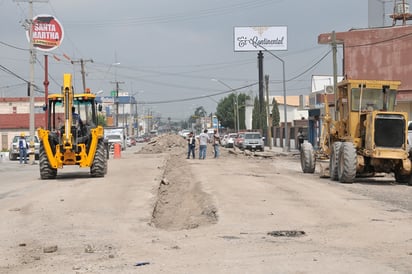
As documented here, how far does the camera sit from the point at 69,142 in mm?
22375

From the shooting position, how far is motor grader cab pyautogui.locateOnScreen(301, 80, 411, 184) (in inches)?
826

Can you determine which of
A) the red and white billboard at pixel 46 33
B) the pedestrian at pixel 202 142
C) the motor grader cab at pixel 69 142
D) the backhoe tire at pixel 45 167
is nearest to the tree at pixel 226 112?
the red and white billboard at pixel 46 33

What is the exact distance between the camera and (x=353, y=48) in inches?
1982

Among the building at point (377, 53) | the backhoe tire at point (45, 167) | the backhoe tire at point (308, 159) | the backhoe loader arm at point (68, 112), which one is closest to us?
the backhoe loader arm at point (68, 112)

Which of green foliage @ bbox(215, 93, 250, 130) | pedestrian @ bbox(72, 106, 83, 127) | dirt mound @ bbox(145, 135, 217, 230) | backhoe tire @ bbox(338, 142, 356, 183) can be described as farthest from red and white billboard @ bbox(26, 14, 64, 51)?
green foliage @ bbox(215, 93, 250, 130)

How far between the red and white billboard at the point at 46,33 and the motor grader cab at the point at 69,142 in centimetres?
2255

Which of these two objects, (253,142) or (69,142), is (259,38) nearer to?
(253,142)

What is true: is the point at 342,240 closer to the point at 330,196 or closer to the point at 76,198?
the point at 330,196

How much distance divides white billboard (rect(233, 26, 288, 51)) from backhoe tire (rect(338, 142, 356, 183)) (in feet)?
192

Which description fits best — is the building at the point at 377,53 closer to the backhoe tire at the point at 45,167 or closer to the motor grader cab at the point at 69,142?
the motor grader cab at the point at 69,142

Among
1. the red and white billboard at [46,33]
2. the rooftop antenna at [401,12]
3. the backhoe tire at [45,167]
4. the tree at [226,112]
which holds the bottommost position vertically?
the backhoe tire at [45,167]

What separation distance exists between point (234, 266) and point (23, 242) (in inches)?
A: 157

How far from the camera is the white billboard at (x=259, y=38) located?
79.6 meters

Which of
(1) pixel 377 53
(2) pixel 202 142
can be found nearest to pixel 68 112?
(2) pixel 202 142
